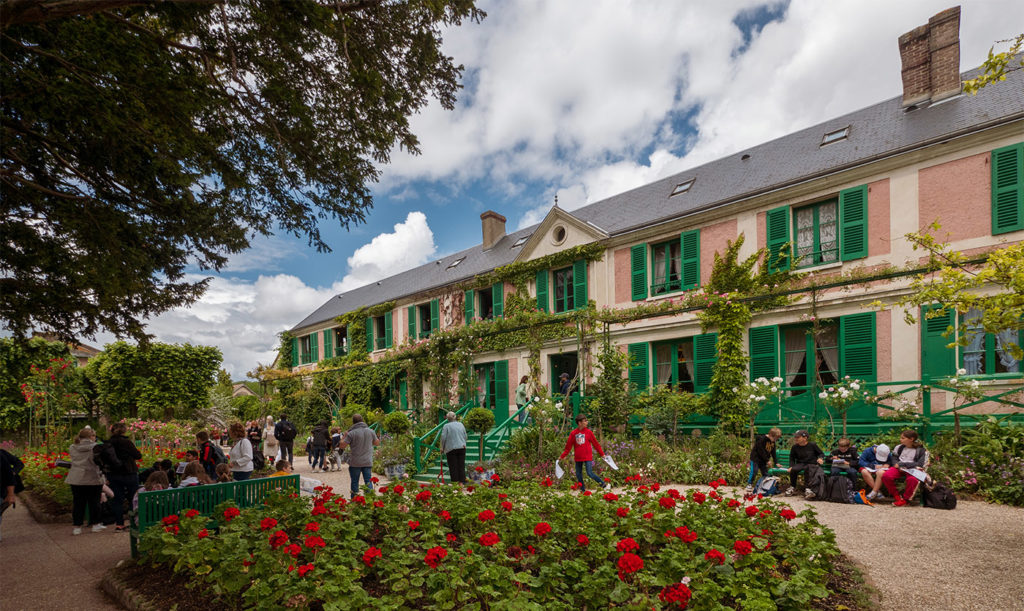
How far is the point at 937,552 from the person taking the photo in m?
4.93

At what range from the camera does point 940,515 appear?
638 cm

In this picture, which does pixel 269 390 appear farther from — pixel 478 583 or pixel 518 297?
pixel 478 583

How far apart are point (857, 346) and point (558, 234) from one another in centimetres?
779

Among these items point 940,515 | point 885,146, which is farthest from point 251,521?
point 885,146

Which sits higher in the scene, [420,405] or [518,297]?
[518,297]

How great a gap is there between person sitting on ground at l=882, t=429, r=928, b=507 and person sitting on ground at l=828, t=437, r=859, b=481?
1.38 ft

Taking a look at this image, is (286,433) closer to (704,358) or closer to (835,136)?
(704,358)

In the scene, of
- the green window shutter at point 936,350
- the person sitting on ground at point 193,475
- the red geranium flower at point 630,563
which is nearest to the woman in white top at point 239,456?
the person sitting on ground at point 193,475

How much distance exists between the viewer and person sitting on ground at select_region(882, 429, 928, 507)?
7070 millimetres

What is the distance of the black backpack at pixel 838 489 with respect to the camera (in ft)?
24.6

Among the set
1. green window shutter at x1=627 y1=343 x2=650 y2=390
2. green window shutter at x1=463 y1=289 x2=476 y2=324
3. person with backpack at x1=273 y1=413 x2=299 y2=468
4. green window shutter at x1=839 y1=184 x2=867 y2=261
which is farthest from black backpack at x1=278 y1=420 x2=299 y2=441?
green window shutter at x1=839 y1=184 x2=867 y2=261

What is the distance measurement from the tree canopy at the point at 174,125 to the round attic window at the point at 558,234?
32.3 feet

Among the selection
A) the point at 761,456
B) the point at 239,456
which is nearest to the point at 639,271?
the point at 761,456

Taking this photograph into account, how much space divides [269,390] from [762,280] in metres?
23.0
